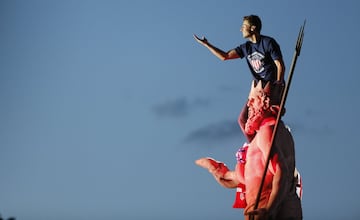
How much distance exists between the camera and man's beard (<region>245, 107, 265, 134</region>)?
8742 millimetres

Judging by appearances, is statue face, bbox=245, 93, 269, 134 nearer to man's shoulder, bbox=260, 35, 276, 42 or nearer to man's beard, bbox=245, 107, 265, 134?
man's beard, bbox=245, 107, 265, 134

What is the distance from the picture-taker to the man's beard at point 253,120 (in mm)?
8742

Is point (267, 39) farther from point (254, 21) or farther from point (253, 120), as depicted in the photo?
point (253, 120)

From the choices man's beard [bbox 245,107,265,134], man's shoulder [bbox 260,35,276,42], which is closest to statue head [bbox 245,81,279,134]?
man's beard [bbox 245,107,265,134]

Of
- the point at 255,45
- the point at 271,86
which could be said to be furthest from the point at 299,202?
the point at 255,45

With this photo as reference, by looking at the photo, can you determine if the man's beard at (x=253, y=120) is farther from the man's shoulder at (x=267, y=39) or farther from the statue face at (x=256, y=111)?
the man's shoulder at (x=267, y=39)

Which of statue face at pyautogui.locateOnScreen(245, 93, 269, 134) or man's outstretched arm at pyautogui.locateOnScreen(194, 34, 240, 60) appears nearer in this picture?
statue face at pyautogui.locateOnScreen(245, 93, 269, 134)

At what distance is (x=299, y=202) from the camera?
8805mm

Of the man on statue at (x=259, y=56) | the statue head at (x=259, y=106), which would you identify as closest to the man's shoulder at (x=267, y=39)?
the man on statue at (x=259, y=56)

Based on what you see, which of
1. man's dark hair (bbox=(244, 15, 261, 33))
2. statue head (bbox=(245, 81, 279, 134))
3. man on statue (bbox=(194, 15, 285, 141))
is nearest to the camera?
statue head (bbox=(245, 81, 279, 134))

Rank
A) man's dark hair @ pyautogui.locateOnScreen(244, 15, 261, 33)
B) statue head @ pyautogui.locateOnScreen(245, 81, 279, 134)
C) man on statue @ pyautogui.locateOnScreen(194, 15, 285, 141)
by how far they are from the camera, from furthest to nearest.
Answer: man's dark hair @ pyautogui.locateOnScreen(244, 15, 261, 33) < man on statue @ pyautogui.locateOnScreen(194, 15, 285, 141) < statue head @ pyautogui.locateOnScreen(245, 81, 279, 134)

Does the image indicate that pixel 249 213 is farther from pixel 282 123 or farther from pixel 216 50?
pixel 216 50

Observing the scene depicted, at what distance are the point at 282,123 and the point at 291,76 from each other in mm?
765

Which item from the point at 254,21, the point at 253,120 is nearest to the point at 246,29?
the point at 254,21
